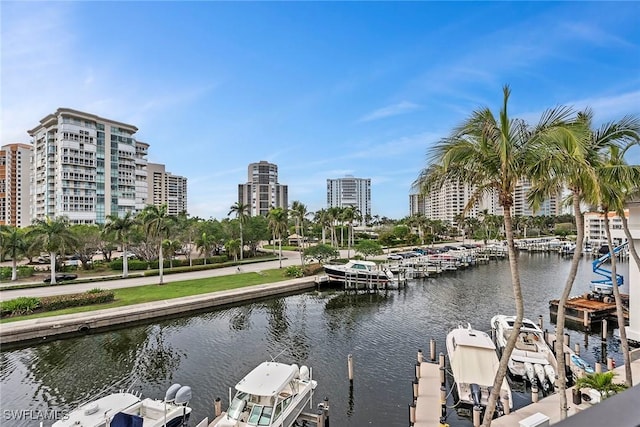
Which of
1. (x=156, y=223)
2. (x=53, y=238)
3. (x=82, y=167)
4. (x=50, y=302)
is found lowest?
(x=50, y=302)

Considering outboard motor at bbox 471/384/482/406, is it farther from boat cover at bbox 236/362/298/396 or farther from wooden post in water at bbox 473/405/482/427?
boat cover at bbox 236/362/298/396

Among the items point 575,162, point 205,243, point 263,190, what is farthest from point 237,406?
point 263,190

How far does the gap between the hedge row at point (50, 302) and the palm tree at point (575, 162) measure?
27.3 metres

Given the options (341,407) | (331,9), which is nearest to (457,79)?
(331,9)

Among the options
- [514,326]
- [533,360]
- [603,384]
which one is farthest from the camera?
[533,360]

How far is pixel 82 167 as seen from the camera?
69.5m

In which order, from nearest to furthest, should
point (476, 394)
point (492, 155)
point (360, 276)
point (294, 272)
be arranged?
point (492, 155) → point (476, 394) → point (360, 276) → point (294, 272)

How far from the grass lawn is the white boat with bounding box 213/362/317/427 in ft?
56.3

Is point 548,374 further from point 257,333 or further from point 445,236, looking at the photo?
point 445,236

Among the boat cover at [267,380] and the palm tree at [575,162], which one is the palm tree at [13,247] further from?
the palm tree at [575,162]

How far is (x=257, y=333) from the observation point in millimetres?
21844

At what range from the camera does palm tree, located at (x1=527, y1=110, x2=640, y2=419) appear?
6723 mm

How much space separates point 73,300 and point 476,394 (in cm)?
2534

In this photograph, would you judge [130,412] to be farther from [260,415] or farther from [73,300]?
[73,300]
